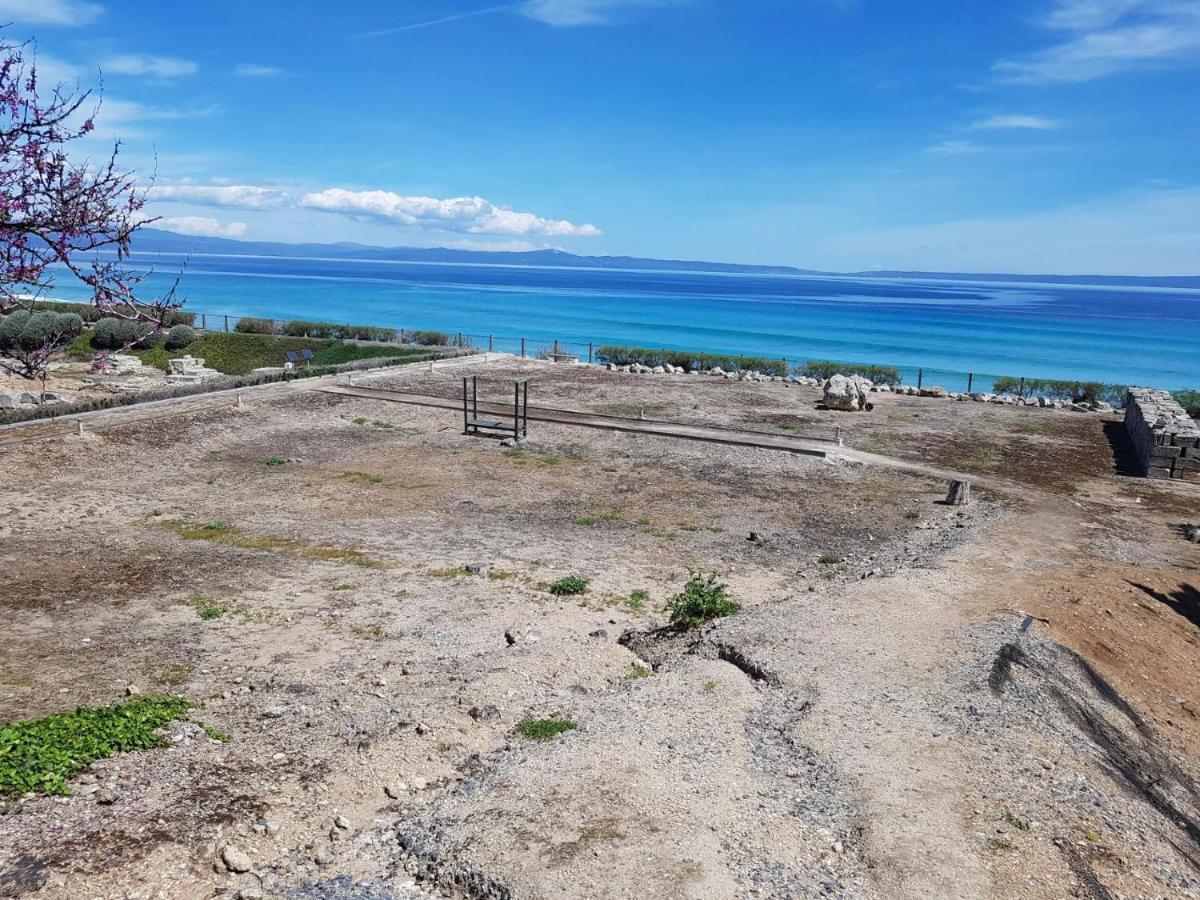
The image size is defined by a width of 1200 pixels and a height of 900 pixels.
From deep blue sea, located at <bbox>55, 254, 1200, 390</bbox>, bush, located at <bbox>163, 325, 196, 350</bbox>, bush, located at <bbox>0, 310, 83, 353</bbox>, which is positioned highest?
bush, located at <bbox>0, 310, 83, 353</bbox>

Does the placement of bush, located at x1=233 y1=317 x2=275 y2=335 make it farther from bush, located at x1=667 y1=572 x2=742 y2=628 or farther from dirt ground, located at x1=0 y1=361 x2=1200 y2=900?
bush, located at x1=667 y1=572 x2=742 y2=628

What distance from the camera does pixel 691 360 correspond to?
51.2 metres

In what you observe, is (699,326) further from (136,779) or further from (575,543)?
(136,779)

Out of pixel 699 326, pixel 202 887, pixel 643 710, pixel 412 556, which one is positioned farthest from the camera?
pixel 699 326

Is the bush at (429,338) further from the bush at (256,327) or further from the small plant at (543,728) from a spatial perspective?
the small plant at (543,728)

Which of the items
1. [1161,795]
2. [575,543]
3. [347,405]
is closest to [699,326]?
[347,405]

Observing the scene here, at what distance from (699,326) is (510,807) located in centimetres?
12156

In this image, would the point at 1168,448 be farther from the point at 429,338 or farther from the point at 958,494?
the point at 429,338

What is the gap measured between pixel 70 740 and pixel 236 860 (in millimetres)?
2709

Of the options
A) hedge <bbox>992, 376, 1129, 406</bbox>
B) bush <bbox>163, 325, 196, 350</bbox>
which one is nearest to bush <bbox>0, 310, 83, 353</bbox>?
bush <bbox>163, 325, 196, 350</bbox>

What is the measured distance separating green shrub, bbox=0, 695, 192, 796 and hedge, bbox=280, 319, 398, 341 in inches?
1913

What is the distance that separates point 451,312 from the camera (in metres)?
148

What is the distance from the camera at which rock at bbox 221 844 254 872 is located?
23.5ft

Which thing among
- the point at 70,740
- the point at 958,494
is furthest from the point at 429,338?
the point at 70,740
